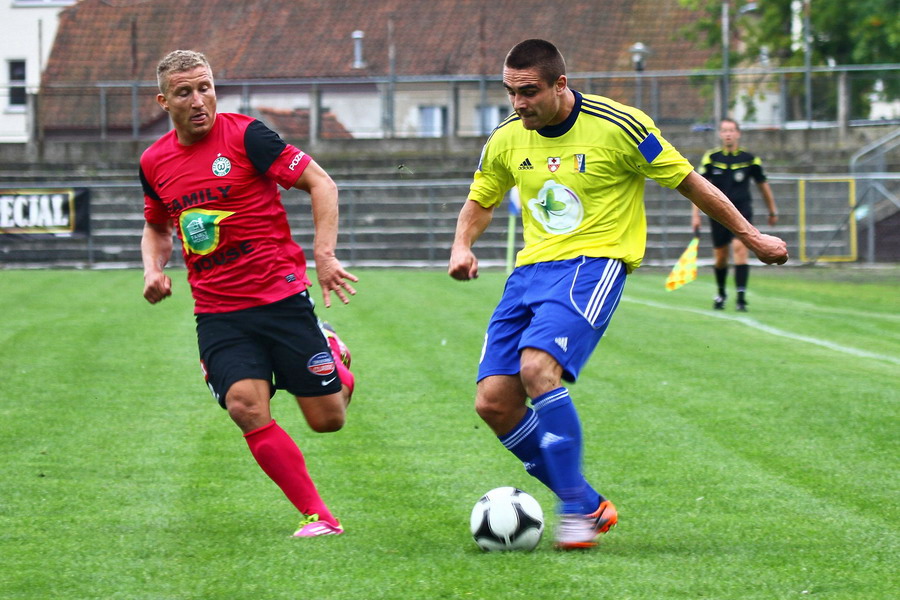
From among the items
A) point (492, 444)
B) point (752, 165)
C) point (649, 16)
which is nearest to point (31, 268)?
point (752, 165)

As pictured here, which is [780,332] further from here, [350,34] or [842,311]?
[350,34]

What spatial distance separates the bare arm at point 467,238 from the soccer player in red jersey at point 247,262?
0.49 metres

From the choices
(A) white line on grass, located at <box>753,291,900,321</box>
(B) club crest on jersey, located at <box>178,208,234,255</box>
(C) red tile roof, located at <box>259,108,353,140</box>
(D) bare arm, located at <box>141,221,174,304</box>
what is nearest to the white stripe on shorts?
(B) club crest on jersey, located at <box>178,208,234,255</box>

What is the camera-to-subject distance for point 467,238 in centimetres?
595

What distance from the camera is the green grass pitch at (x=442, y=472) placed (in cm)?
470

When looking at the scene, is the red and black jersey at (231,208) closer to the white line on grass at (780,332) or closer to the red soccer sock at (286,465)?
the red soccer sock at (286,465)

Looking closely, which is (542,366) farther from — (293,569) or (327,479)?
(327,479)

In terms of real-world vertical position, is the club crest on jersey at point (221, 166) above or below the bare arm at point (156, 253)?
above

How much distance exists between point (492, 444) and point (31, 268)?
19.1 meters

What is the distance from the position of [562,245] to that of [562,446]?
0.87 m

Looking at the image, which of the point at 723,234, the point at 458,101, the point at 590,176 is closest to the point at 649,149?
the point at 590,176

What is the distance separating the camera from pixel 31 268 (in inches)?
979

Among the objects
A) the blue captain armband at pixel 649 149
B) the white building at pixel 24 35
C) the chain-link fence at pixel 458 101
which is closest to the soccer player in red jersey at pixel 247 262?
the blue captain armband at pixel 649 149

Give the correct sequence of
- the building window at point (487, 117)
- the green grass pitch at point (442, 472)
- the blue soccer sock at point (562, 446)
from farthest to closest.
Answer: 1. the building window at point (487, 117)
2. the blue soccer sock at point (562, 446)
3. the green grass pitch at point (442, 472)
